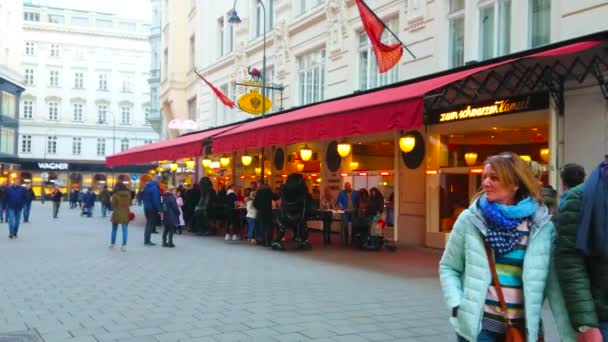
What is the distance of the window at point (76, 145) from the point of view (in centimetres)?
7188

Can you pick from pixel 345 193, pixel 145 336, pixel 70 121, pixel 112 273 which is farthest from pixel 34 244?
pixel 70 121

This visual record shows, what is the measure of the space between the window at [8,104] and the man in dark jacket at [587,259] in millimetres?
54321

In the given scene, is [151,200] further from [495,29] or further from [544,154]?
[544,154]

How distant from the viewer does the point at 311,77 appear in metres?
22.2

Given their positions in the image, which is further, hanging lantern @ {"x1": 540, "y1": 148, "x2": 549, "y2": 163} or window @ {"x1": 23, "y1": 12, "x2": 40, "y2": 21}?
window @ {"x1": 23, "y1": 12, "x2": 40, "y2": 21}

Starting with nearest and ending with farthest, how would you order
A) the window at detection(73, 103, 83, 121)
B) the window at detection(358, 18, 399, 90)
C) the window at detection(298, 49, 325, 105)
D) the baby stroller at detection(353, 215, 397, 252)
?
1. the baby stroller at detection(353, 215, 397, 252)
2. the window at detection(358, 18, 399, 90)
3. the window at detection(298, 49, 325, 105)
4. the window at detection(73, 103, 83, 121)

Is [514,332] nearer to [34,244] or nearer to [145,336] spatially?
[145,336]

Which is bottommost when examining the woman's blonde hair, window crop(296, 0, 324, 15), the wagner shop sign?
the woman's blonde hair

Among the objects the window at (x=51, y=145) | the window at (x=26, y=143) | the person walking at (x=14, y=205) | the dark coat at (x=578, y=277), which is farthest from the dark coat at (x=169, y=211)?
the window at (x=26, y=143)

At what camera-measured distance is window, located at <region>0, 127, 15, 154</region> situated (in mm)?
51938

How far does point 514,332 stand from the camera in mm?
3150

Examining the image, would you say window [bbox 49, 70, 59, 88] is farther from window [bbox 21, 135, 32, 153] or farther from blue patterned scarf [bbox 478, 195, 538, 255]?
blue patterned scarf [bbox 478, 195, 538, 255]

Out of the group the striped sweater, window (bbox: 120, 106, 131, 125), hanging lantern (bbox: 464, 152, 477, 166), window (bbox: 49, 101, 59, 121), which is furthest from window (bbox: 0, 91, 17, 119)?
the striped sweater

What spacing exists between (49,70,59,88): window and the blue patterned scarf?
7630 centimetres
